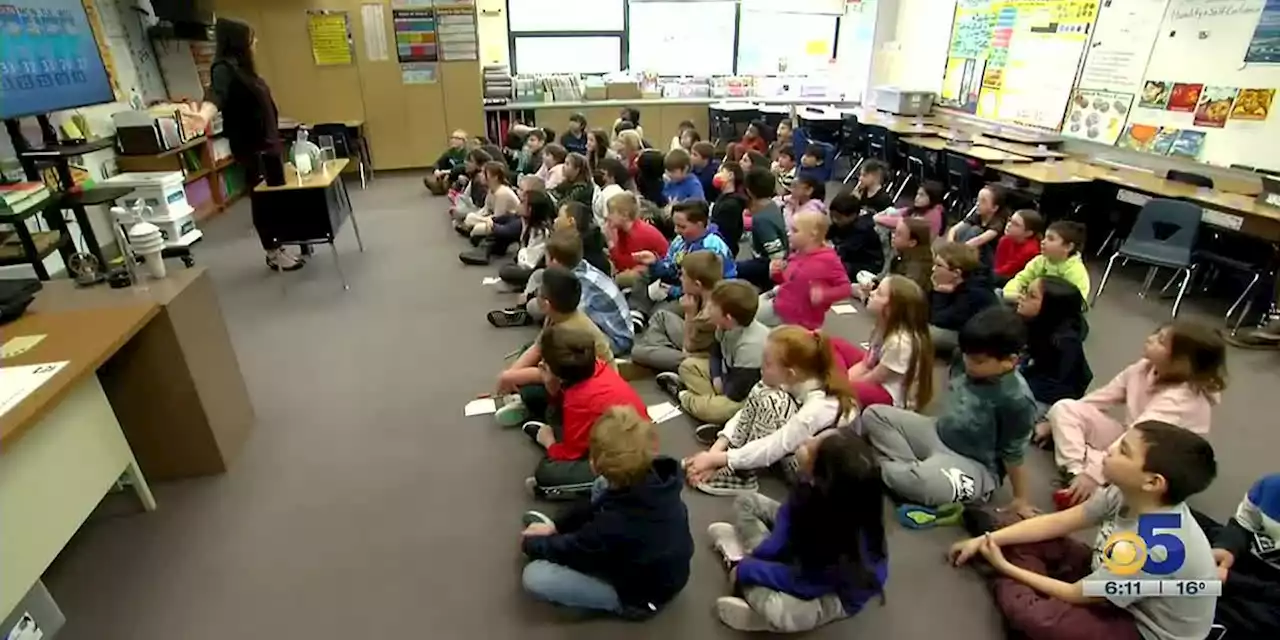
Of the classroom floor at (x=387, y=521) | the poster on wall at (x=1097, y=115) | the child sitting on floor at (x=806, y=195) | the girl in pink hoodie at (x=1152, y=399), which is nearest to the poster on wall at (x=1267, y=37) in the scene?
the poster on wall at (x=1097, y=115)

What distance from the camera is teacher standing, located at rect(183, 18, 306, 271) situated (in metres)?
4.27

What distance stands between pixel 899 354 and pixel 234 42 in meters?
4.48

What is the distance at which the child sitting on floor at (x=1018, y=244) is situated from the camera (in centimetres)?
352

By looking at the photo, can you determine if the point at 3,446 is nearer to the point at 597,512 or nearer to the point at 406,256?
the point at 597,512

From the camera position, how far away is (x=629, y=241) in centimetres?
381

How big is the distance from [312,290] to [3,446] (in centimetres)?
281

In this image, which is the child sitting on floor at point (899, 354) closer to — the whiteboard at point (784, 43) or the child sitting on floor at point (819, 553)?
the child sitting on floor at point (819, 553)

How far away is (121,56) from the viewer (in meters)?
5.34

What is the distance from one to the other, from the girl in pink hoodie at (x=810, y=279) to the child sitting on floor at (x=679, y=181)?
1.55 metres

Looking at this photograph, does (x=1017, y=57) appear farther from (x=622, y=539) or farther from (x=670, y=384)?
(x=622, y=539)

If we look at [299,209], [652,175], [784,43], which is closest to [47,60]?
[299,209]

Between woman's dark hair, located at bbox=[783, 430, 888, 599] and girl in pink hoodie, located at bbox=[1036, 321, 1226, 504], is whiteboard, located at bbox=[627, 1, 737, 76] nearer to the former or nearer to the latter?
girl in pink hoodie, located at bbox=[1036, 321, 1226, 504]

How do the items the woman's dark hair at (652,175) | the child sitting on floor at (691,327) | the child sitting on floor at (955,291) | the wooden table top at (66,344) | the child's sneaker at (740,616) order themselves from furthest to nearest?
the woman's dark hair at (652,175)
the child sitting on floor at (955,291)
the child sitting on floor at (691,327)
the child's sneaker at (740,616)
the wooden table top at (66,344)

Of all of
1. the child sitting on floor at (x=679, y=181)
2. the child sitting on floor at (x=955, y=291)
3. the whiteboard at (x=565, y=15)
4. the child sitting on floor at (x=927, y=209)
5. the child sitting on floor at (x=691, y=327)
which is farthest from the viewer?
the whiteboard at (x=565, y=15)
